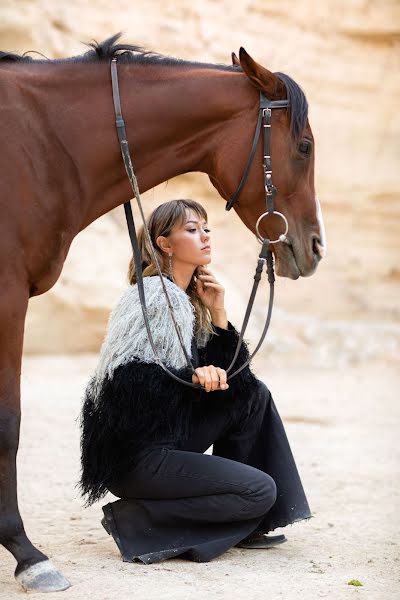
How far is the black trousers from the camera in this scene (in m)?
3.29

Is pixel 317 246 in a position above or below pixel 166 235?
below

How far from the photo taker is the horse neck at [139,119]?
3.07m

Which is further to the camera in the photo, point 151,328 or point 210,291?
point 210,291

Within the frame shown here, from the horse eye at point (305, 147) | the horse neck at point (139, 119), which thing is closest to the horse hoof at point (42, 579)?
the horse neck at point (139, 119)

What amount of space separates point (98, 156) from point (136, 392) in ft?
2.83

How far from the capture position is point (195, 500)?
3.33m

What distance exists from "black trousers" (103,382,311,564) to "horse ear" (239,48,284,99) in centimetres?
116

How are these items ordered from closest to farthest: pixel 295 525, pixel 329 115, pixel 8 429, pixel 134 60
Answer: pixel 8 429, pixel 134 60, pixel 295 525, pixel 329 115

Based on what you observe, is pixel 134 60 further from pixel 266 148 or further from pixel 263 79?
pixel 266 148

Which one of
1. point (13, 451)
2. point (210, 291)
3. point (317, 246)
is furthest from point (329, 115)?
point (13, 451)

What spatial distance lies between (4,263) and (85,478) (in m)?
0.97

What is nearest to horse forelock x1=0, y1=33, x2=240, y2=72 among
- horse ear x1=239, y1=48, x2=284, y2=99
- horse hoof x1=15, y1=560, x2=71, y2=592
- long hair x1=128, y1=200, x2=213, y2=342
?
horse ear x1=239, y1=48, x2=284, y2=99

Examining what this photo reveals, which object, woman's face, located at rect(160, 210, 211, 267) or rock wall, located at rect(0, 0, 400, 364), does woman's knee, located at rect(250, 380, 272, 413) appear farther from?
rock wall, located at rect(0, 0, 400, 364)

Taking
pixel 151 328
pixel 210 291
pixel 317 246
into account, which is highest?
pixel 317 246
